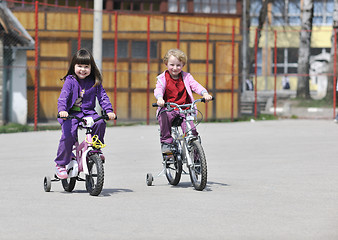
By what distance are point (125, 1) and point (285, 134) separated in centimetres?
1062

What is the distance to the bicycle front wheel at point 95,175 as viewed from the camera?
884 centimetres

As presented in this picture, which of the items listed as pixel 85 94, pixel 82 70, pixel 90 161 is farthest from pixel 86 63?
pixel 90 161

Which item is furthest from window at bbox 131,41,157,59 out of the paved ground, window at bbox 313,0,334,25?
window at bbox 313,0,334,25

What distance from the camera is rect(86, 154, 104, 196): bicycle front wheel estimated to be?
8.84 meters

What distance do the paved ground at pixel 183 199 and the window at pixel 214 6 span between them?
13448 millimetres

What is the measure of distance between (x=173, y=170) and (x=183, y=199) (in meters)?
1.50

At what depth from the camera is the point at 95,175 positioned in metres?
9.01

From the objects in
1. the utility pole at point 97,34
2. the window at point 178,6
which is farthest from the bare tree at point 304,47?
the utility pole at point 97,34

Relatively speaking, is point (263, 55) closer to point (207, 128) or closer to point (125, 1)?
point (125, 1)

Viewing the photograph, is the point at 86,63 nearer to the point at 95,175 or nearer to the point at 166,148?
the point at 95,175

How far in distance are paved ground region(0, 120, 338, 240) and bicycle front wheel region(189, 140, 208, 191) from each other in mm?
99

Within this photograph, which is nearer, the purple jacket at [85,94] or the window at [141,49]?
the purple jacket at [85,94]

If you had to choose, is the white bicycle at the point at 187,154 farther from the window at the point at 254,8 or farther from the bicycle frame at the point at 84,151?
the window at the point at 254,8

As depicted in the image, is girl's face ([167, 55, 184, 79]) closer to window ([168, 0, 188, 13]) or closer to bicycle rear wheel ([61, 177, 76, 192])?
bicycle rear wheel ([61, 177, 76, 192])
